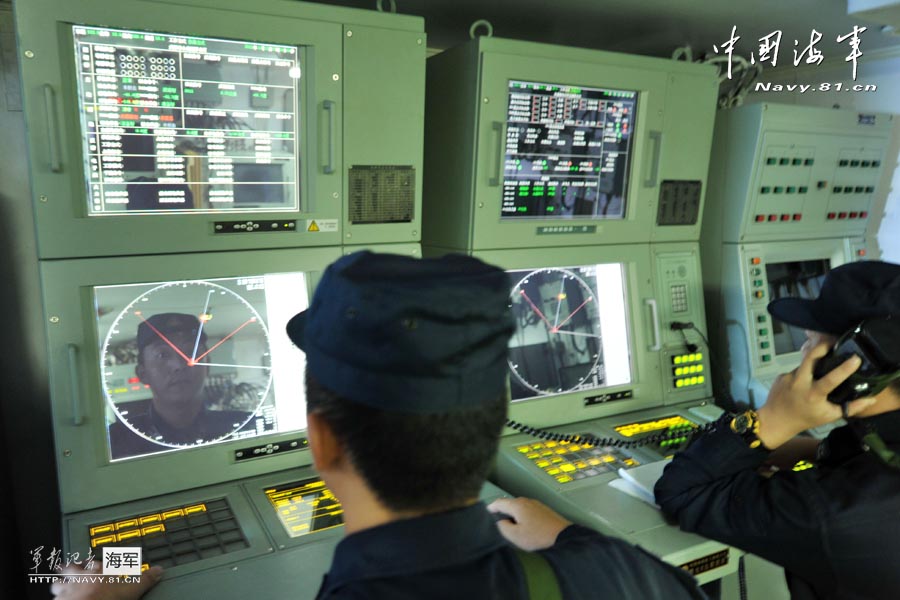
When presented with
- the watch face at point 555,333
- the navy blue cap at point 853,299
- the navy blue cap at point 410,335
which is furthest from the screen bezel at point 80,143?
the navy blue cap at point 853,299

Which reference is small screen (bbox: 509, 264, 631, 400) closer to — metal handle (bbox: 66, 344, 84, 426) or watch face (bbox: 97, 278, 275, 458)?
watch face (bbox: 97, 278, 275, 458)

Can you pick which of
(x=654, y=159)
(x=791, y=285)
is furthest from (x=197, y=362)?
(x=791, y=285)

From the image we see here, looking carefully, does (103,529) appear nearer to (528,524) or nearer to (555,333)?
(528,524)

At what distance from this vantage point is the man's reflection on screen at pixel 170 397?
1736 mm

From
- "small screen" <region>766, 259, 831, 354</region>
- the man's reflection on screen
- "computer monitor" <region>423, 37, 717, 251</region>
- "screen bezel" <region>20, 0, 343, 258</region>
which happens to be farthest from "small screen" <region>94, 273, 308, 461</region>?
"small screen" <region>766, 259, 831, 354</region>

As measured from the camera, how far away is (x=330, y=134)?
6.06 ft

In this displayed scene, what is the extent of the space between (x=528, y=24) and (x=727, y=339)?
1513 mm

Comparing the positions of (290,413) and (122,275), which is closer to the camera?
(122,275)

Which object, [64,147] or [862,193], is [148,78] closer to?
[64,147]

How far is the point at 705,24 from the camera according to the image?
248cm

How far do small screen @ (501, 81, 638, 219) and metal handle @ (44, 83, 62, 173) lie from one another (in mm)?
1273

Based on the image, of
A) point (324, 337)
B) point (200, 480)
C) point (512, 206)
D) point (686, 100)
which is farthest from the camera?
point (686, 100)

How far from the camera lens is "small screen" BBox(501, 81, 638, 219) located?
7.09 ft

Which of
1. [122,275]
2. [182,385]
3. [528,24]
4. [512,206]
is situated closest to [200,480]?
[182,385]
